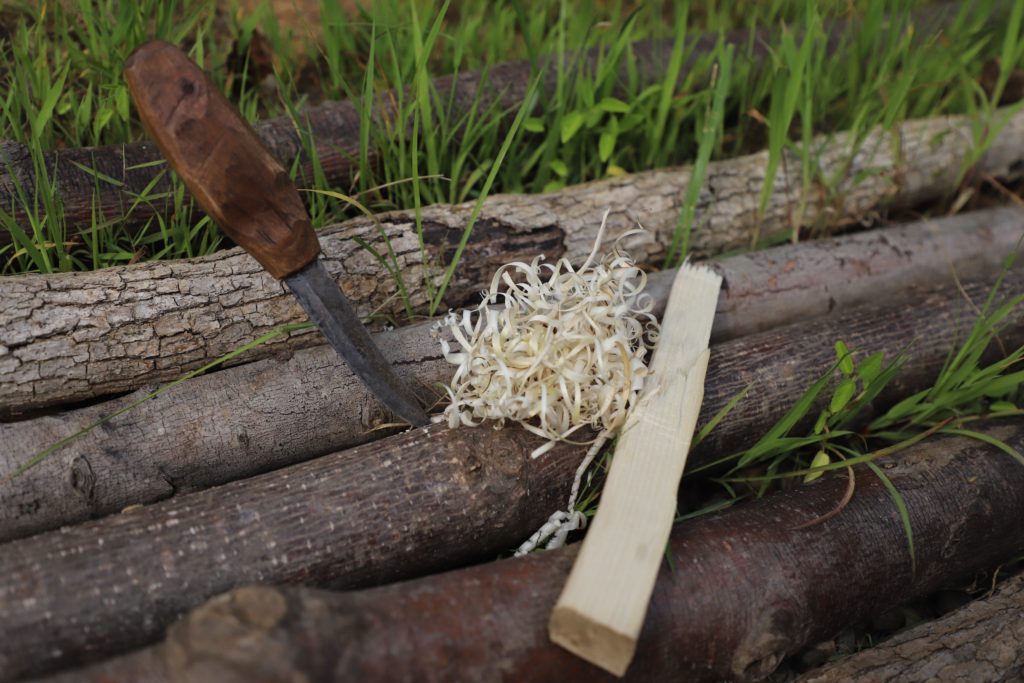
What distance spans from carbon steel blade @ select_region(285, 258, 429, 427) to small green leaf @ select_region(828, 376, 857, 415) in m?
0.98

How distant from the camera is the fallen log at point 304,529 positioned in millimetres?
1410

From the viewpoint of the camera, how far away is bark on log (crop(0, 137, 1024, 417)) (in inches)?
70.4

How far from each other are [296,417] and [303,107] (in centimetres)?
117

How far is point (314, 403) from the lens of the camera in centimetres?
188

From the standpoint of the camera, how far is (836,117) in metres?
2.96

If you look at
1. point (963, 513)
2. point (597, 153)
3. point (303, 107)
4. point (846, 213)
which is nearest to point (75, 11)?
point (303, 107)

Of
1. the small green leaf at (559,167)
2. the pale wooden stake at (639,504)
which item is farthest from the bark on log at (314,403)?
the small green leaf at (559,167)

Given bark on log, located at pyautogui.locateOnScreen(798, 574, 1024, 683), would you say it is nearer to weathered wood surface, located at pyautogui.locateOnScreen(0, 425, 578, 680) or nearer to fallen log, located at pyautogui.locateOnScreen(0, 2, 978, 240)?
weathered wood surface, located at pyautogui.locateOnScreen(0, 425, 578, 680)

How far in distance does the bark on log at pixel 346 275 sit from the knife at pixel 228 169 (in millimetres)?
410

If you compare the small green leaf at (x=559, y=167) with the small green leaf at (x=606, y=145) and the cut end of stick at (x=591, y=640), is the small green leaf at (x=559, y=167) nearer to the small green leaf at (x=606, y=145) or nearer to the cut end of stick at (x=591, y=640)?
the small green leaf at (x=606, y=145)

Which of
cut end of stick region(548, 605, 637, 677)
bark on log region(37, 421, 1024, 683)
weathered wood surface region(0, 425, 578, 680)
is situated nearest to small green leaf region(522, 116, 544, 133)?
weathered wood surface region(0, 425, 578, 680)

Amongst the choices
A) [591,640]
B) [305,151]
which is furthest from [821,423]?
[305,151]

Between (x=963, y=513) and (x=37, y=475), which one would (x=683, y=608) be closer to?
(x=963, y=513)

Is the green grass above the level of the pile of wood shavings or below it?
above
